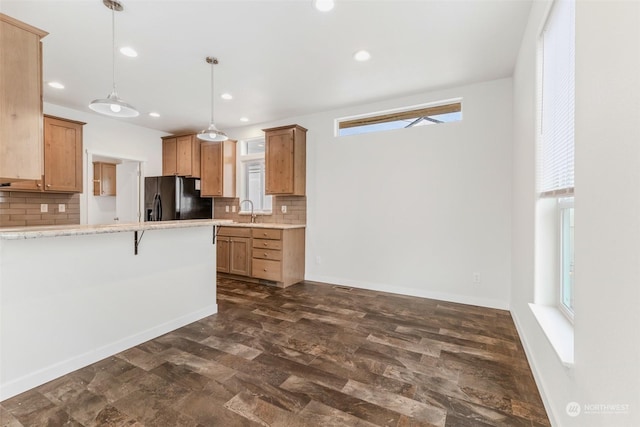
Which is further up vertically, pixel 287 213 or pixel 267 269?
pixel 287 213

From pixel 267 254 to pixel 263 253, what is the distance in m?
0.08

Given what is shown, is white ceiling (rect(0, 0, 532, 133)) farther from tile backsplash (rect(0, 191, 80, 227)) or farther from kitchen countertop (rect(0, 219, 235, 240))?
kitchen countertop (rect(0, 219, 235, 240))

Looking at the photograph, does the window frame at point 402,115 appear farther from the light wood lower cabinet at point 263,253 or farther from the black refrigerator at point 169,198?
the black refrigerator at point 169,198

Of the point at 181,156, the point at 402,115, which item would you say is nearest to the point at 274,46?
the point at 402,115

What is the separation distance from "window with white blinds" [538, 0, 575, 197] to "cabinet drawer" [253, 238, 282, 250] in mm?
3298

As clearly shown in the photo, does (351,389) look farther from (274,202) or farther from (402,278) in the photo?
(274,202)

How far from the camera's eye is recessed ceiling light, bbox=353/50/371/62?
2.84m

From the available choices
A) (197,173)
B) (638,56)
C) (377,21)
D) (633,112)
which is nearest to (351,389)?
(633,112)

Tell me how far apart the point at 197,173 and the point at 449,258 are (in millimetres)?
4655

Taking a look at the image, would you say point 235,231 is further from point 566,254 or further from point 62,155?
point 566,254

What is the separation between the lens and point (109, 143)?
4875 mm

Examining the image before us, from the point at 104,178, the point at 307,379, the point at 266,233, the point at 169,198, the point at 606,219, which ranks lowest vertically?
the point at 307,379

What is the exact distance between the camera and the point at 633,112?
81 centimetres

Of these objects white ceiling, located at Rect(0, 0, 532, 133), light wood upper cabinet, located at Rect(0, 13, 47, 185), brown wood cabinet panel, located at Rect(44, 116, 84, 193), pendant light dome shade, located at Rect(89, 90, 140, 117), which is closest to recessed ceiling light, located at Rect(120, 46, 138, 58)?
white ceiling, located at Rect(0, 0, 532, 133)
